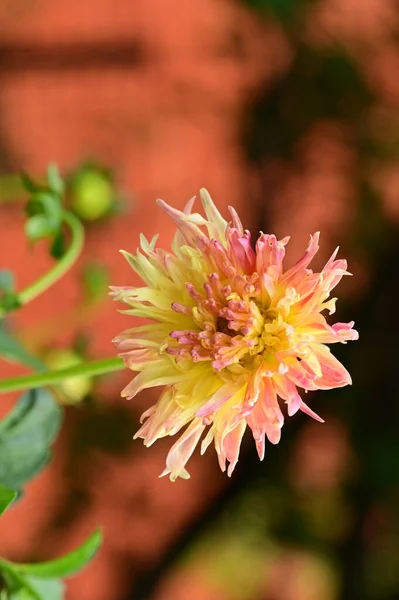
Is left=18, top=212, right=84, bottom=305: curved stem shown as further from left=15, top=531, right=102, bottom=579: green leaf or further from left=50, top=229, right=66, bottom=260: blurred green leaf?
left=15, top=531, right=102, bottom=579: green leaf

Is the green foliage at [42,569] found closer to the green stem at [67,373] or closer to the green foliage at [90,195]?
the green stem at [67,373]

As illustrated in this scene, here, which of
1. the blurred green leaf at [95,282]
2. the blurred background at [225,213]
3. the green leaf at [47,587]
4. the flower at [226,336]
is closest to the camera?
the flower at [226,336]

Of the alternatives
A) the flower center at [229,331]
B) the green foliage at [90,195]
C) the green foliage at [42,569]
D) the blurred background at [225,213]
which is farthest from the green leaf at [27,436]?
the blurred background at [225,213]

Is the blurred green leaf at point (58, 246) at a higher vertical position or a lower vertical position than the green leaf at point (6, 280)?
higher

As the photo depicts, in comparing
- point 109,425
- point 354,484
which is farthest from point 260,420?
point 354,484

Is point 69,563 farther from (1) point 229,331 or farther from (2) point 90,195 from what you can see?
(2) point 90,195
